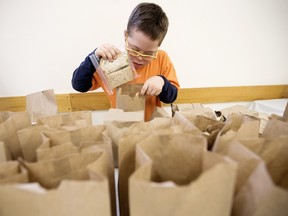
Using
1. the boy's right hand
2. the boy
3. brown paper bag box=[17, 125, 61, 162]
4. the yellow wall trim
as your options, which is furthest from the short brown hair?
the yellow wall trim

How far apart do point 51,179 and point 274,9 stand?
1651 mm

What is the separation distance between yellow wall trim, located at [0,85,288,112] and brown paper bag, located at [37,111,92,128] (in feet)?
2.39

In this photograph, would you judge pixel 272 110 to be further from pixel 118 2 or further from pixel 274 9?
pixel 118 2

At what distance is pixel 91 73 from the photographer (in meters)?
0.74

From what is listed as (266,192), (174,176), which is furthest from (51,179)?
(266,192)

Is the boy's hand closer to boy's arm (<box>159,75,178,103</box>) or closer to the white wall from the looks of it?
boy's arm (<box>159,75,178,103</box>)

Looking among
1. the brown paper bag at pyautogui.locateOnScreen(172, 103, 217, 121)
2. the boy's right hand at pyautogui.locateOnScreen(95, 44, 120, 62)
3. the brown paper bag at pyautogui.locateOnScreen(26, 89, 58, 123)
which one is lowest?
the brown paper bag at pyautogui.locateOnScreen(172, 103, 217, 121)

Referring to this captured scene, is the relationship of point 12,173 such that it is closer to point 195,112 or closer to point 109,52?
point 109,52

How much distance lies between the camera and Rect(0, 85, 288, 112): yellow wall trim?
46.6 inches

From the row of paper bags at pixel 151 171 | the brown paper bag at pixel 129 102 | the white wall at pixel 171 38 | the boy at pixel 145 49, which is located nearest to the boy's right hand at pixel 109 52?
the boy at pixel 145 49

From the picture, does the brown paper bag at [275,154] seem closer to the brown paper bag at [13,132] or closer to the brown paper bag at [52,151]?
the brown paper bag at [52,151]

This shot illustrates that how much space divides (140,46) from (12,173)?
1.70ft

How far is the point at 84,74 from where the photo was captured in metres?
0.73

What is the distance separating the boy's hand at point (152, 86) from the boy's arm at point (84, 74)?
26 centimetres
